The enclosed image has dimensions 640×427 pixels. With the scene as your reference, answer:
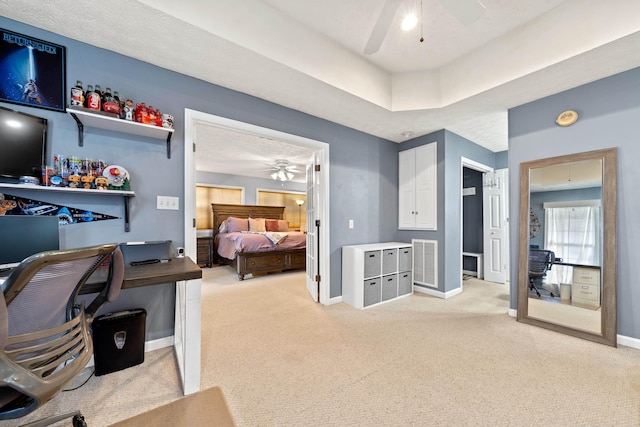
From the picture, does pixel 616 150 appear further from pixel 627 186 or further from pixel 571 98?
pixel 571 98

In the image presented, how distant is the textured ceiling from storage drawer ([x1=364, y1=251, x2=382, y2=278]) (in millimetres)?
1759

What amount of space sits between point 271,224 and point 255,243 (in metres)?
2.18

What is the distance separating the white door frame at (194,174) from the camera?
2270mm

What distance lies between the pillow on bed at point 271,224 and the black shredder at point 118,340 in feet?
16.1

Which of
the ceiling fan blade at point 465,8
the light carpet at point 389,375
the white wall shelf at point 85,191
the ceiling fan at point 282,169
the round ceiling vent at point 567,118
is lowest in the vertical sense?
the light carpet at point 389,375

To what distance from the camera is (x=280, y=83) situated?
2389 mm

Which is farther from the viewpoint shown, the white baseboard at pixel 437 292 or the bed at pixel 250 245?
the bed at pixel 250 245

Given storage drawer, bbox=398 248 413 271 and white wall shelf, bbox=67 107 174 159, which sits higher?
white wall shelf, bbox=67 107 174 159

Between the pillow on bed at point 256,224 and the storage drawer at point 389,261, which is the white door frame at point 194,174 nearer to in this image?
the storage drawer at point 389,261

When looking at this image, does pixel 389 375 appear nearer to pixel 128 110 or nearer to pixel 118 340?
pixel 118 340

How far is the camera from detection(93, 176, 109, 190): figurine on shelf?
5.96ft

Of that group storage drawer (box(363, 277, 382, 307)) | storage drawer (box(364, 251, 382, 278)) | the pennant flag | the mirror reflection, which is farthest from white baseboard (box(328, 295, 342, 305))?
the pennant flag

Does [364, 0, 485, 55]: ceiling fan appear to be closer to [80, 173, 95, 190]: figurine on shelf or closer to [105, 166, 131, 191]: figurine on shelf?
[105, 166, 131, 191]: figurine on shelf

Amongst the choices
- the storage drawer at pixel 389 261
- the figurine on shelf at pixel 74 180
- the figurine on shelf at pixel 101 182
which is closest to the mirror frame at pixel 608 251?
the storage drawer at pixel 389 261
